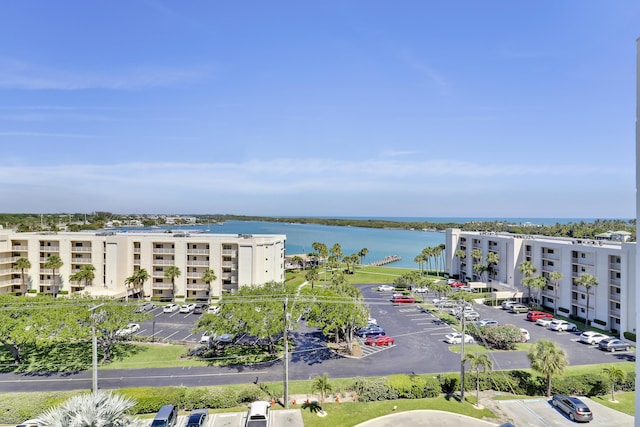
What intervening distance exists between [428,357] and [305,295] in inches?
441

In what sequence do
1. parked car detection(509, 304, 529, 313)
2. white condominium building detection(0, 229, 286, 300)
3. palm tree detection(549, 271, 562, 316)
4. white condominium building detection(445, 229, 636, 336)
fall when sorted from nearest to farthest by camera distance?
white condominium building detection(445, 229, 636, 336) → palm tree detection(549, 271, 562, 316) → parked car detection(509, 304, 529, 313) → white condominium building detection(0, 229, 286, 300)

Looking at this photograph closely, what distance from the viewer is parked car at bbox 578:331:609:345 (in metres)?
33.5

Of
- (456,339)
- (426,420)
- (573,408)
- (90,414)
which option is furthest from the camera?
(456,339)

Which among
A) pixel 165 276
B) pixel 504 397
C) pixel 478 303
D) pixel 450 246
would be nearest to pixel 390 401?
pixel 504 397

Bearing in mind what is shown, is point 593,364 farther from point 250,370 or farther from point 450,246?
point 450,246

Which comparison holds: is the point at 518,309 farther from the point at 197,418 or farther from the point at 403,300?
the point at 197,418

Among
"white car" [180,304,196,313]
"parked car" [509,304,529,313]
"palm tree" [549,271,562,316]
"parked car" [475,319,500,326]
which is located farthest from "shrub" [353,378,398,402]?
"palm tree" [549,271,562,316]

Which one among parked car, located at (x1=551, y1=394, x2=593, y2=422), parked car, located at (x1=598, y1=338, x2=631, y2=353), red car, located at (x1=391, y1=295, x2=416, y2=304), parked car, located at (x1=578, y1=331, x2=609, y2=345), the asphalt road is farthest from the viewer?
red car, located at (x1=391, y1=295, x2=416, y2=304)

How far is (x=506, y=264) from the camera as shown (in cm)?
5319

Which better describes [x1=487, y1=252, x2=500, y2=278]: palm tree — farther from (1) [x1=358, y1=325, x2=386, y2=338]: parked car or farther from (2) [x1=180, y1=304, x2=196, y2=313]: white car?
(2) [x1=180, y1=304, x2=196, y2=313]: white car

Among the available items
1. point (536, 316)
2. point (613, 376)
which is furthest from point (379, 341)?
point (536, 316)

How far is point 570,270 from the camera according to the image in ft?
140

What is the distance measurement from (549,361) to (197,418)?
21.0 meters

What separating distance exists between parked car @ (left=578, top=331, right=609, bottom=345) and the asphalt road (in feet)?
2.75
